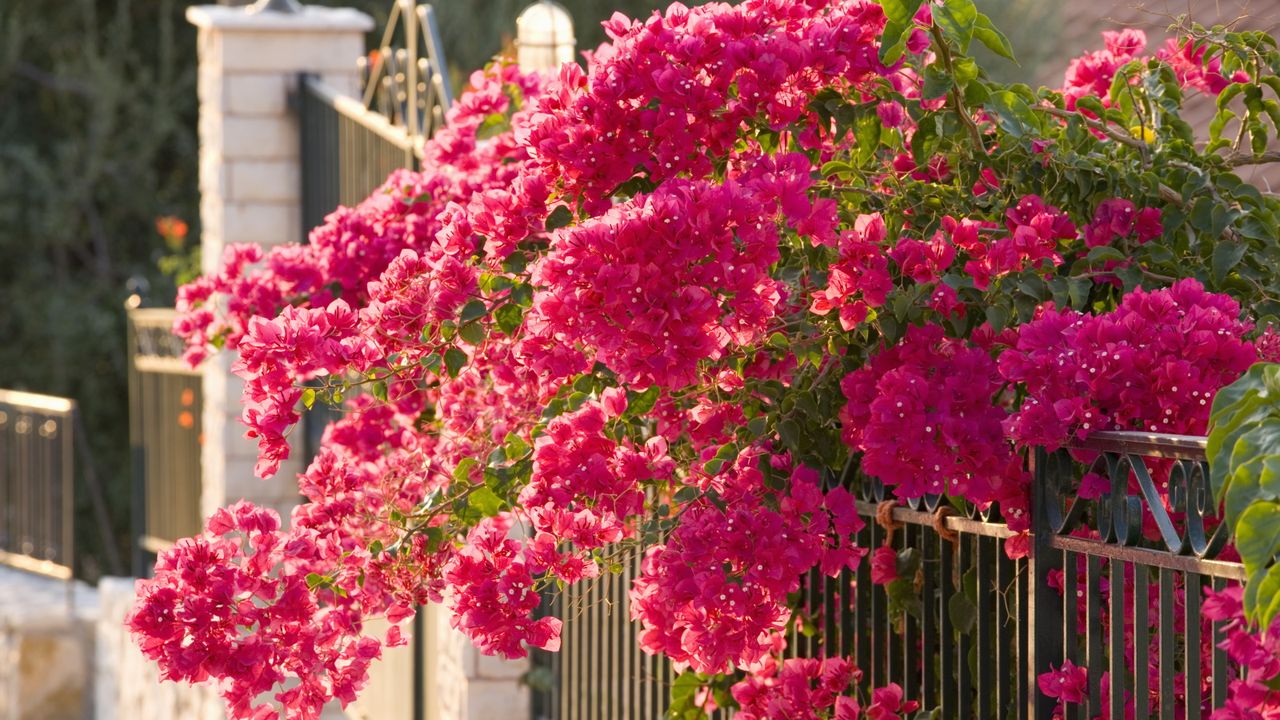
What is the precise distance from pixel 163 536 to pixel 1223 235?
6.75m

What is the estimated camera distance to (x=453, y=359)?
2.63 metres

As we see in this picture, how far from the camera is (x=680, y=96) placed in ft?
8.16

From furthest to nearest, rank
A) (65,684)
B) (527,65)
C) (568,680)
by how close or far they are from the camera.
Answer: (65,684), (527,65), (568,680)

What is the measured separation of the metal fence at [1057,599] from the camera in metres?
2.01

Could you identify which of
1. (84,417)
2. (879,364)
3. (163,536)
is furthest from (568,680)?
(84,417)

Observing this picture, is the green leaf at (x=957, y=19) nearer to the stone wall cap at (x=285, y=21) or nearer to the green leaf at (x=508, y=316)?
the green leaf at (x=508, y=316)

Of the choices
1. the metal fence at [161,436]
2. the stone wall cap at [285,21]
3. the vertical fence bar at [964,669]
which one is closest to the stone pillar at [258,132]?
the stone wall cap at [285,21]

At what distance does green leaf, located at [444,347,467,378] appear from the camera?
8.61 feet

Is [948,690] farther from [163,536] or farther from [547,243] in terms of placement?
[163,536]

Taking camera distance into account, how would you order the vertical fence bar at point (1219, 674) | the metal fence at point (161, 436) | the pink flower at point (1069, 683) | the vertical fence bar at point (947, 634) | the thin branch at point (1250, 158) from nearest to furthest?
the vertical fence bar at point (1219, 674) → the pink flower at point (1069, 683) → the vertical fence bar at point (947, 634) → the thin branch at point (1250, 158) → the metal fence at point (161, 436)

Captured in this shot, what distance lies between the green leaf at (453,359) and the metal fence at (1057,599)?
424mm

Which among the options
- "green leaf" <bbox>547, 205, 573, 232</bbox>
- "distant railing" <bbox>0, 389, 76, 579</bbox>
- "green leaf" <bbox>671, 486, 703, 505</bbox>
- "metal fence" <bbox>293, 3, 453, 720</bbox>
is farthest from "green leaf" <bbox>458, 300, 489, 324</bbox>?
"distant railing" <bbox>0, 389, 76, 579</bbox>

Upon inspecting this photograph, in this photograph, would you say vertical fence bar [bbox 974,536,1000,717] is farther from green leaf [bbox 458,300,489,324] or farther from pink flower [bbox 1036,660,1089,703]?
green leaf [bbox 458,300,489,324]

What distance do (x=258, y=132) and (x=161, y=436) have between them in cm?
220
